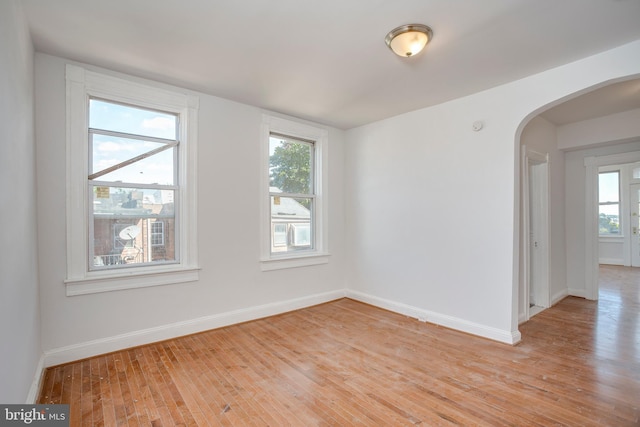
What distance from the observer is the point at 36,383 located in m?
2.23

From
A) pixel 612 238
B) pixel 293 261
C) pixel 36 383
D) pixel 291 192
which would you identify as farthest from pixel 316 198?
pixel 612 238

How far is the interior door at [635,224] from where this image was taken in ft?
24.3

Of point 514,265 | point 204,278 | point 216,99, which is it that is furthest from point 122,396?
point 514,265

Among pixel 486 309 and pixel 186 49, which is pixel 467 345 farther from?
pixel 186 49

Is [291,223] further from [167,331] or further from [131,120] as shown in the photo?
[131,120]

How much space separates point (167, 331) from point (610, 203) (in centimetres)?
1049

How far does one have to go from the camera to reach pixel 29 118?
2.33 meters

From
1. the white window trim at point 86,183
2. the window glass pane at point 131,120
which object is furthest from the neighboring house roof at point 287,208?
the window glass pane at point 131,120

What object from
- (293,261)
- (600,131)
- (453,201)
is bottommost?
(293,261)

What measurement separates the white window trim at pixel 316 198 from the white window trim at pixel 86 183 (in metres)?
0.88

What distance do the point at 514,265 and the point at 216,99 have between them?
381cm

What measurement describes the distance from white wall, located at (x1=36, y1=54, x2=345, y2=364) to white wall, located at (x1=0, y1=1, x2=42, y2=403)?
0.20 m

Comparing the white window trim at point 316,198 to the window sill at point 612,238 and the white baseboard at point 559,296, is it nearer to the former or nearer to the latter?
the white baseboard at point 559,296

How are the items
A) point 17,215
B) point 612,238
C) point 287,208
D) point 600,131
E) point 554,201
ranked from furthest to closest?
1. point 612,238
2. point 554,201
3. point 287,208
4. point 600,131
5. point 17,215
